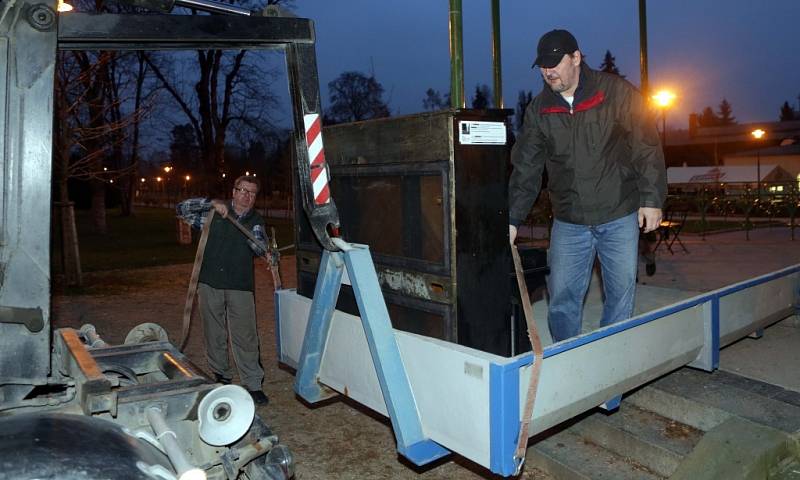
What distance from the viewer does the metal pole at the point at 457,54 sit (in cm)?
546

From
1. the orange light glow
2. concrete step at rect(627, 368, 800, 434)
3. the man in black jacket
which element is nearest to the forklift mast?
the man in black jacket

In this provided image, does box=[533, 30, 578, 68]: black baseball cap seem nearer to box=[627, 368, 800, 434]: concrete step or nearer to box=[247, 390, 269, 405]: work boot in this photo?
box=[627, 368, 800, 434]: concrete step

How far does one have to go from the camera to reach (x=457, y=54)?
552cm

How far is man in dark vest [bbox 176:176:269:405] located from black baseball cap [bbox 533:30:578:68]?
110 inches

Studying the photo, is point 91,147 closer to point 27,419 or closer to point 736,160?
point 27,419

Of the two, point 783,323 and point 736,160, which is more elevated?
point 736,160

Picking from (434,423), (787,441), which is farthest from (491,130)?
(787,441)

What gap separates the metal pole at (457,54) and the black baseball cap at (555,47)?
1.64 meters

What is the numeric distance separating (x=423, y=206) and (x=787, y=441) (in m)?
2.13

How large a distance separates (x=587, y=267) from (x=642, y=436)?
1.13m

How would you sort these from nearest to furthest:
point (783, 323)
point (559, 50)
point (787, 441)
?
point (787, 441) < point (559, 50) < point (783, 323)

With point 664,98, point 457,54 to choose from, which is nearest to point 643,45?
point 457,54

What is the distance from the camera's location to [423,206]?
3.58 metres

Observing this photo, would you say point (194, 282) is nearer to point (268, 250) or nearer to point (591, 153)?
point (268, 250)
